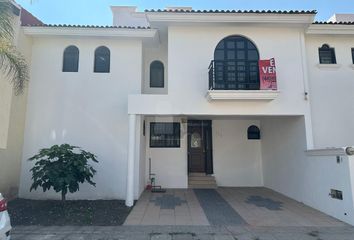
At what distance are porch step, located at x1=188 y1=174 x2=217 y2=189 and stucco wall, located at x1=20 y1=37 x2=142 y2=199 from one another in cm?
358

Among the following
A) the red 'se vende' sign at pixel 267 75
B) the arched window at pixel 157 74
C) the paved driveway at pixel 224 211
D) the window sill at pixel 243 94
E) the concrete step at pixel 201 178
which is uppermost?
the arched window at pixel 157 74

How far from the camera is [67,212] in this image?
23.5 feet

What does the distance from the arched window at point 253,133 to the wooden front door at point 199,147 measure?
195cm

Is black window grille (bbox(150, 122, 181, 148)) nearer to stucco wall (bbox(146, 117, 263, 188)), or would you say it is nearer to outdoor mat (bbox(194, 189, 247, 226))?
stucco wall (bbox(146, 117, 263, 188))

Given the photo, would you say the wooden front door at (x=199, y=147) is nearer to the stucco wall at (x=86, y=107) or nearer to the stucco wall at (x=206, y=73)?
the stucco wall at (x=86, y=107)

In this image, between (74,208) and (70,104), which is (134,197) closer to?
(74,208)

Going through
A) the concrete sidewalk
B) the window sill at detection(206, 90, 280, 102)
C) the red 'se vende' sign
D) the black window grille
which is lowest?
the concrete sidewalk

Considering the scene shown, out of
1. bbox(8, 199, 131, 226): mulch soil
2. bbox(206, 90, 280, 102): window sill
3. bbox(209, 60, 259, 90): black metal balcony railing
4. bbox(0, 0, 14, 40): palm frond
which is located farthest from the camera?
bbox(209, 60, 259, 90): black metal balcony railing

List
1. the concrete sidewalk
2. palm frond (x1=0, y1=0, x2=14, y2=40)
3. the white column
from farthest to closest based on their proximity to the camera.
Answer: the white column
palm frond (x1=0, y1=0, x2=14, y2=40)
the concrete sidewalk

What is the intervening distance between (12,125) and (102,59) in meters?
3.98

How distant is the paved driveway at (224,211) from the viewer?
636 cm

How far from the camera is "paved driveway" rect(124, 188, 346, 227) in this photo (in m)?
6.36

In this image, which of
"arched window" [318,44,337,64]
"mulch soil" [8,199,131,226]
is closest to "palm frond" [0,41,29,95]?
"mulch soil" [8,199,131,226]

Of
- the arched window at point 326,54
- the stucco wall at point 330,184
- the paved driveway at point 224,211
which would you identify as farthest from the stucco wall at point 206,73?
the paved driveway at point 224,211
